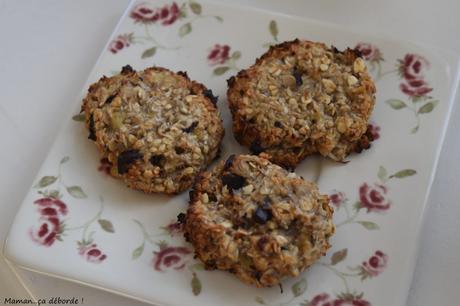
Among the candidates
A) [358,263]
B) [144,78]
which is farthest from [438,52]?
[144,78]

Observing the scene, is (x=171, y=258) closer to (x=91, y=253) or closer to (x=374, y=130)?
(x=91, y=253)

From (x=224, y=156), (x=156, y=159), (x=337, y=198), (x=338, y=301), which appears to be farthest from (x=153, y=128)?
(x=338, y=301)

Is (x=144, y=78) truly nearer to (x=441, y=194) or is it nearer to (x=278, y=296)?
(x=278, y=296)

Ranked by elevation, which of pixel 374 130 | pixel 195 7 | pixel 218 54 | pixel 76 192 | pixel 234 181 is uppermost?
pixel 195 7

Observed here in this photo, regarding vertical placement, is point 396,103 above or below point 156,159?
above

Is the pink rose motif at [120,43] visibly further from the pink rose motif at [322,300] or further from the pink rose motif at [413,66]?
the pink rose motif at [322,300]

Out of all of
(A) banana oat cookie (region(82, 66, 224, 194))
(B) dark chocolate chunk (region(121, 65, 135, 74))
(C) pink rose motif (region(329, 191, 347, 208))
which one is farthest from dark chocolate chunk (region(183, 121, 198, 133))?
(C) pink rose motif (region(329, 191, 347, 208))
